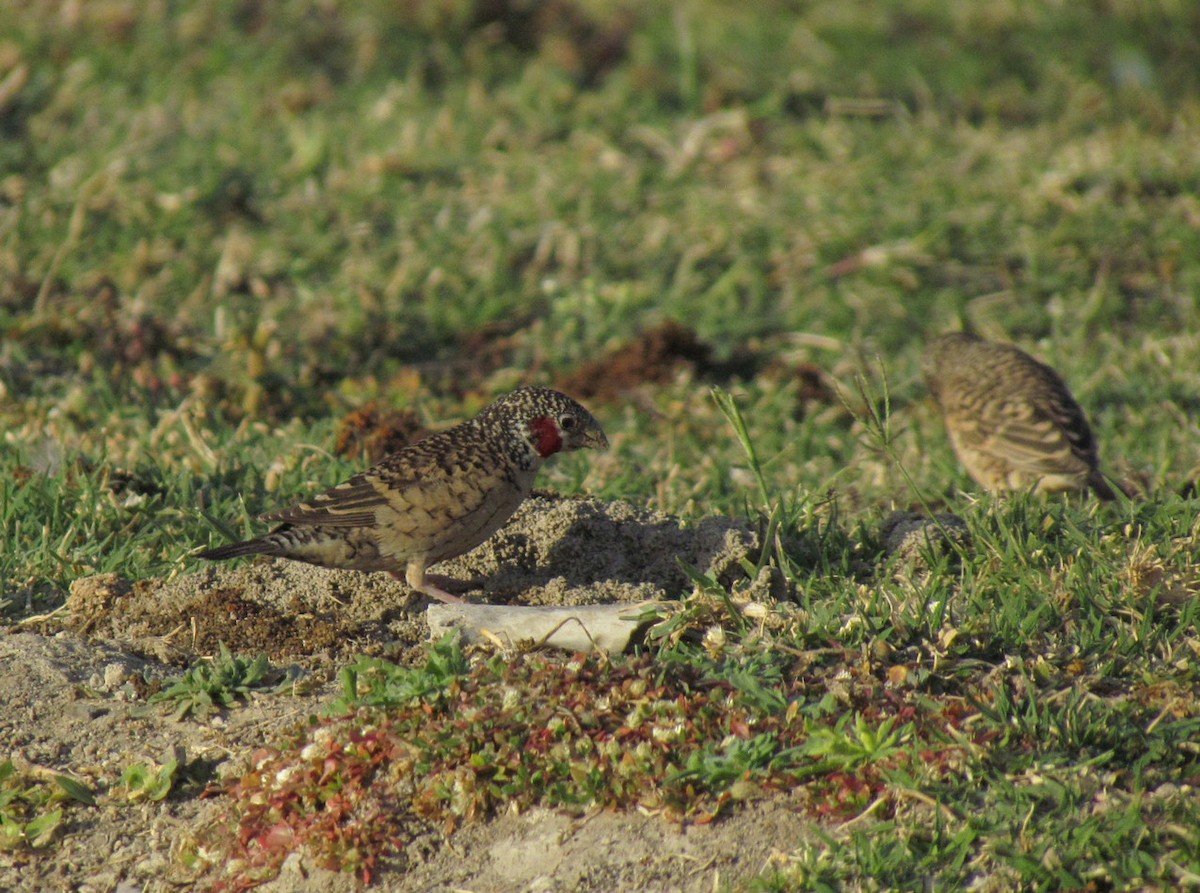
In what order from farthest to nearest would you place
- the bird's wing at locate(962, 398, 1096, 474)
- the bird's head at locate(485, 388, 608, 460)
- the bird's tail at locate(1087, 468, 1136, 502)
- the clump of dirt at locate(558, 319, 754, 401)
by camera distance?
the clump of dirt at locate(558, 319, 754, 401) < the bird's wing at locate(962, 398, 1096, 474) < the bird's tail at locate(1087, 468, 1136, 502) < the bird's head at locate(485, 388, 608, 460)

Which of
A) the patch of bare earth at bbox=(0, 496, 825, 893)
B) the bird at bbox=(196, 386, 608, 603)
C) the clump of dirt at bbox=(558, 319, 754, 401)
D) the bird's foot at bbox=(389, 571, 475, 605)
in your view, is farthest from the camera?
the clump of dirt at bbox=(558, 319, 754, 401)

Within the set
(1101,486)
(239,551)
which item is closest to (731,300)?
(1101,486)

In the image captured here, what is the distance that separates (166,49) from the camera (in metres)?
10.7

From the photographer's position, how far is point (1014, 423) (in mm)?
6801

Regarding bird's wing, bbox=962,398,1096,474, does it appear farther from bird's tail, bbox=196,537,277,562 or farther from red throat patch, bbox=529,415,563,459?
bird's tail, bbox=196,537,277,562

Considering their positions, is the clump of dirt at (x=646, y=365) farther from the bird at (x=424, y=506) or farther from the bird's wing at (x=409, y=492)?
the bird's wing at (x=409, y=492)

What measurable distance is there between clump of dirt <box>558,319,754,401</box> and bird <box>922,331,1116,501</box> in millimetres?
1316

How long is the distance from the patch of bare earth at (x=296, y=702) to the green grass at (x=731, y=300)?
19cm

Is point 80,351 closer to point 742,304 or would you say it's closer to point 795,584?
point 742,304

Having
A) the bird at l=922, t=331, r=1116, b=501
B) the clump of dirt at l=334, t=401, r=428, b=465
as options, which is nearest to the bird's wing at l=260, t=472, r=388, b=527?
the clump of dirt at l=334, t=401, r=428, b=465

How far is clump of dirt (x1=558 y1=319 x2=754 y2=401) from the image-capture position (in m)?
7.84

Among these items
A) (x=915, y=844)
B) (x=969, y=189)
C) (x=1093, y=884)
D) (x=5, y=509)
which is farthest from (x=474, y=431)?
(x=969, y=189)

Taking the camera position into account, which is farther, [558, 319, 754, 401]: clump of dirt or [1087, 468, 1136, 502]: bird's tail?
[558, 319, 754, 401]: clump of dirt

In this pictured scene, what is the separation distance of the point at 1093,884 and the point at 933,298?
19.5ft
